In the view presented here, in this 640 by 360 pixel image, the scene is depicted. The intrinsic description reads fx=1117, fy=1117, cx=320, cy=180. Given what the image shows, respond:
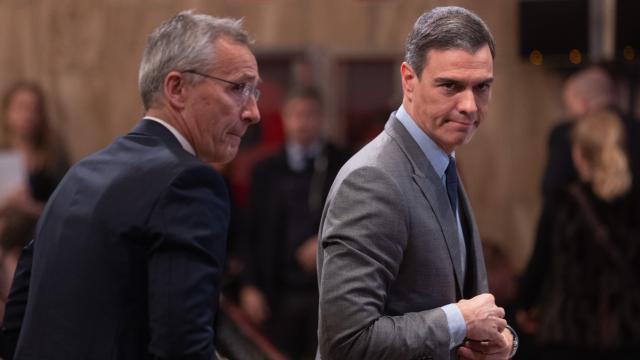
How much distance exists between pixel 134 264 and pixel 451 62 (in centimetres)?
79

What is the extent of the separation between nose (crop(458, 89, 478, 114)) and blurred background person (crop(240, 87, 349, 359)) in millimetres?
3254

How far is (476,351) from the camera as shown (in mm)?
2377

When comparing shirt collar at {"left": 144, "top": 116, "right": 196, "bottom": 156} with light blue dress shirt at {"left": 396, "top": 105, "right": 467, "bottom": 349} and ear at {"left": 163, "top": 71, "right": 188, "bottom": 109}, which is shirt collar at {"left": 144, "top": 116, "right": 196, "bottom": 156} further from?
light blue dress shirt at {"left": 396, "top": 105, "right": 467, "bottom": 349}

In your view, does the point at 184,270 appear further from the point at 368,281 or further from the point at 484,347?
the point at 484,347

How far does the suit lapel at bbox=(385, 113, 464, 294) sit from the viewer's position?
7.71ft

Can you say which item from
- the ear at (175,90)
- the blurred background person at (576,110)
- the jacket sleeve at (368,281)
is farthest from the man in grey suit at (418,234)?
the blurred background person at (576,110)

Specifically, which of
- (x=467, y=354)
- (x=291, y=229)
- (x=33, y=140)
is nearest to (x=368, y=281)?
(x=467, y=354)

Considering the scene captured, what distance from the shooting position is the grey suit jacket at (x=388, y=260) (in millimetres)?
2213

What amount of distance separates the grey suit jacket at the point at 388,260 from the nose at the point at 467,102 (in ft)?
0.44

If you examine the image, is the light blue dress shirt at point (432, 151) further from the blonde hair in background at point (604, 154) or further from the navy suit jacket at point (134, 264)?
the blonde hair in background at point (604, 154)

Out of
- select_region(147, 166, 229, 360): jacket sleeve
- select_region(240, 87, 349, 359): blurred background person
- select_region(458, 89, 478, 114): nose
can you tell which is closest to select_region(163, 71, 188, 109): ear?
select_region(147, 166, 229, 360): jacket sleeve

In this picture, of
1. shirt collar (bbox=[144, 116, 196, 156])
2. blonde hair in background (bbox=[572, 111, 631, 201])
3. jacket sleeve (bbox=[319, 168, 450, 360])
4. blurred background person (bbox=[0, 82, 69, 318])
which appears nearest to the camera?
jacket sleeve (bbox=[319, 168, 450, 360])

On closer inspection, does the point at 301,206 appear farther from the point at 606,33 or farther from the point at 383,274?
the point at 383,274

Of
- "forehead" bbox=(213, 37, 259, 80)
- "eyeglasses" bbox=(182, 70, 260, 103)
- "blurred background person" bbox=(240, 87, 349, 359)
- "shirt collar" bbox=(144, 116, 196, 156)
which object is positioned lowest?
"blurred background person" bbox=(240, 87, 349, 359)
